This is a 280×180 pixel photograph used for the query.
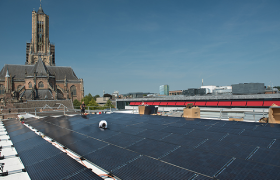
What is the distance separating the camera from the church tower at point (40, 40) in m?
112

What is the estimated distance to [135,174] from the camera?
4.34 metres

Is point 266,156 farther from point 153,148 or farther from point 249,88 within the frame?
point 249,88

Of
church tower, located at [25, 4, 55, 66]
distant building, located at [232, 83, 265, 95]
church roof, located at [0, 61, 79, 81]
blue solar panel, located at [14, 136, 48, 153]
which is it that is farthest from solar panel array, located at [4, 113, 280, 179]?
church tower, located at [25, 4, 55, 66]

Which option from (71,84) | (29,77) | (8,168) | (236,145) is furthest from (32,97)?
(236,145)

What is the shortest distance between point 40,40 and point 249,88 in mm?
125185

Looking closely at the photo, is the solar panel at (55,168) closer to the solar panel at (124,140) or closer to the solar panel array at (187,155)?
the solar panel array at (187,155)

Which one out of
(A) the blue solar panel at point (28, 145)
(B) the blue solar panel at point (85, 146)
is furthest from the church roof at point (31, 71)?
(B) the blue solar panel at point (85, 146)

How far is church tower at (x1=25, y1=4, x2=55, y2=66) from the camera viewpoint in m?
112

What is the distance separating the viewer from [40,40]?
117 m

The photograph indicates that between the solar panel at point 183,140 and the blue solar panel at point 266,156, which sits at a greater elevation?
the blue solar panel at point 266,156

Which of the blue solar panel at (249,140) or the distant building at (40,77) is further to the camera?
the distant building at (40,77)

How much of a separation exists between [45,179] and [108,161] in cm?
169

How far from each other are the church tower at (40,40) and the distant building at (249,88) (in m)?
109

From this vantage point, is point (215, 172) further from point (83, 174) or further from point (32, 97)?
point (32, 97)
